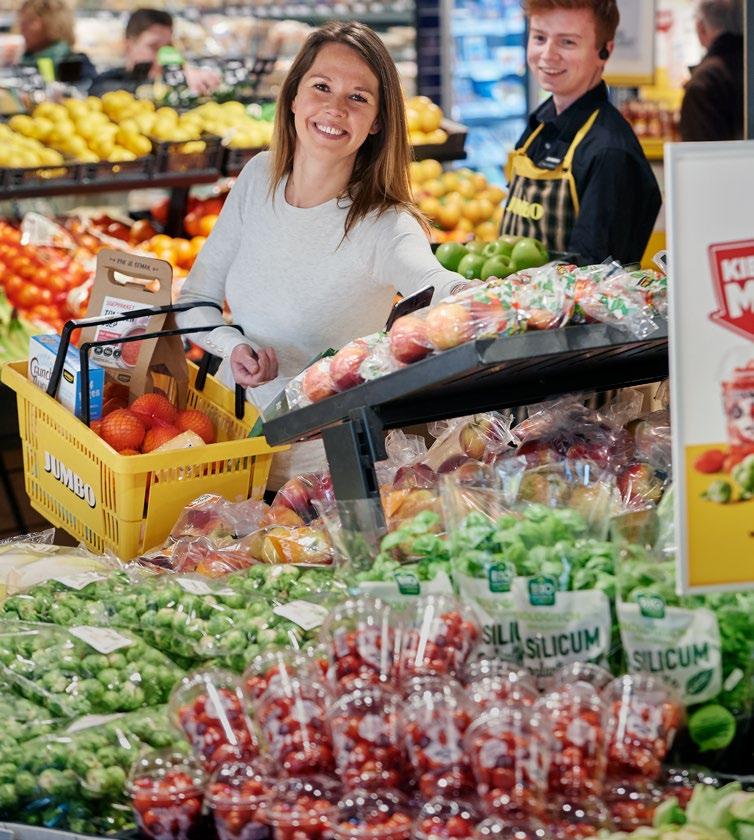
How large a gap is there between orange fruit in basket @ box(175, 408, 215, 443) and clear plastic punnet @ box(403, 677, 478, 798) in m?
1.51

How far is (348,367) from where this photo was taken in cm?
225

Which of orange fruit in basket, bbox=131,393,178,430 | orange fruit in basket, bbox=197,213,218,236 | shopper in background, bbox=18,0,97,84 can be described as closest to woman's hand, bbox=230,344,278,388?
orange fruit in basket, bbox=131,393,178,430

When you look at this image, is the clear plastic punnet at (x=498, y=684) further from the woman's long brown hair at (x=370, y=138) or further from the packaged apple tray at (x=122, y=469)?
the woman's long brown hair at (x=370, y=138)

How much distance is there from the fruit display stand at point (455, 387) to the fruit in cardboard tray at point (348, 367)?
47 millimetres

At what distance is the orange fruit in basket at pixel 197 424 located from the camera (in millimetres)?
3035

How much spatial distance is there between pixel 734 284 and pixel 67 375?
180cm

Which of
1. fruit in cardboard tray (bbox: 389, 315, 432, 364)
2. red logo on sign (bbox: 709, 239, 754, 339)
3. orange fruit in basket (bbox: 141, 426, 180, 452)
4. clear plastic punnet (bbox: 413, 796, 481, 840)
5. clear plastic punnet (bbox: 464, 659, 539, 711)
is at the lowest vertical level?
clear plastic punnet (bbox: 413, 796, 481, 840)

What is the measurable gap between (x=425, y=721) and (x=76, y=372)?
1.63 metres

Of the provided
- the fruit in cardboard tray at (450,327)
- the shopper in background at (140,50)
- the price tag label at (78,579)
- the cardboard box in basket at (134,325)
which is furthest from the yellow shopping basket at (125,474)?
the shopper in background at (140,50)

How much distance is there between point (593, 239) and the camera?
157 inches

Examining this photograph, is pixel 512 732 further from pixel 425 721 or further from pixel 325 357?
pixel 325 357

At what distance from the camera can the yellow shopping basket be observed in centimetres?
281

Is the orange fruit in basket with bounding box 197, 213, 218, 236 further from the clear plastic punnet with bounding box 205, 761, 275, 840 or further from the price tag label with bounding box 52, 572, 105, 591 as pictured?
the clear plastic punnet with bounding box 205, 761, 275, 840

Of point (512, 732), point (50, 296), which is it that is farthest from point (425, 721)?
point (50, 296)
